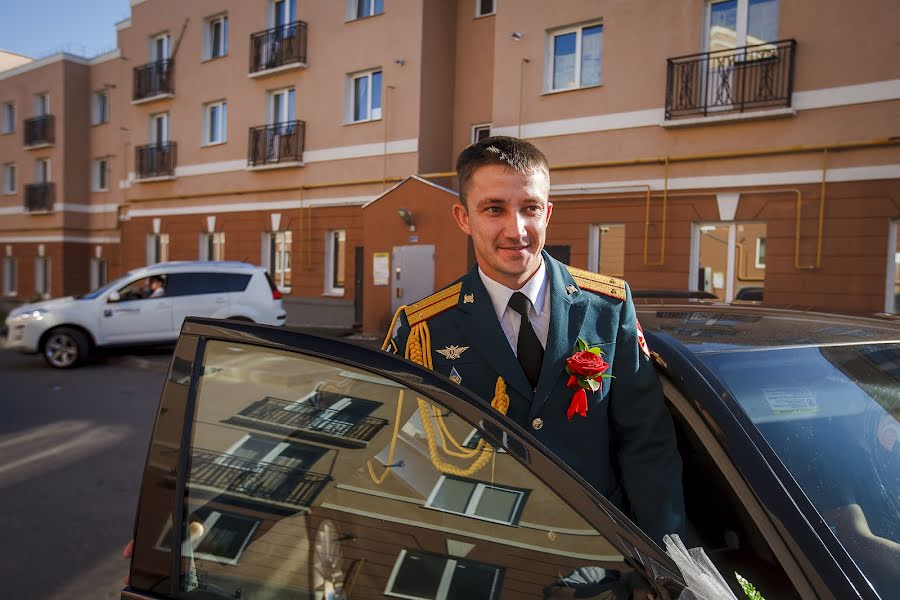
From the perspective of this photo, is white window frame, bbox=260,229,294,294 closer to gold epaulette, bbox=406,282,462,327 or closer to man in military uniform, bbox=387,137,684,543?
gold epaulette, bbox=406,282,462,327

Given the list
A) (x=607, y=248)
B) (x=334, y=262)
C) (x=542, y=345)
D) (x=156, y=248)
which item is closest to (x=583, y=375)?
(x=542, y=345)

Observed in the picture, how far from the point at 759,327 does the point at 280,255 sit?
16289mm

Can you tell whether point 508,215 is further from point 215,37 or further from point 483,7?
point 215,37

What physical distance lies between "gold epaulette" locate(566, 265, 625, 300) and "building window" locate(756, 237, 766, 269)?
31.9 feet

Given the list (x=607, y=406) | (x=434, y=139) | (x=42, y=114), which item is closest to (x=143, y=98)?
(x=42, y=114)

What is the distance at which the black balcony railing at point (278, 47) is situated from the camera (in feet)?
53.1

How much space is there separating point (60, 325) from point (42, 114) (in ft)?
64.5

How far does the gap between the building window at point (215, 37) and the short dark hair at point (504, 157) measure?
1920 cm

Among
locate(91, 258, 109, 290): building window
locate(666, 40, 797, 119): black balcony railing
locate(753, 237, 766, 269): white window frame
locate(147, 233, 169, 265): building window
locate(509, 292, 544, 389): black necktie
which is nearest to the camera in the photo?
locate(509, 292, 544, 389): black necktie

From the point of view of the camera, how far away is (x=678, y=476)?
1600 mm

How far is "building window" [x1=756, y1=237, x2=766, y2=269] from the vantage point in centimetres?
1050

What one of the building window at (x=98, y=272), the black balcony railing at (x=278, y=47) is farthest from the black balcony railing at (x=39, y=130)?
the black balcony railing at (x=278, y=47)

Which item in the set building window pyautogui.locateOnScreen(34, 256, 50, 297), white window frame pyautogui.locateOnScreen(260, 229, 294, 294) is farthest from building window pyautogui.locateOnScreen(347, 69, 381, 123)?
building window pyautogui.locateOnScreen(34, 256, 50, 297)

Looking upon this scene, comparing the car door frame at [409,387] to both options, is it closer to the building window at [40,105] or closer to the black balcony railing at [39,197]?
the black balcony railing at [39,197]
